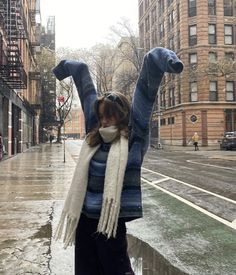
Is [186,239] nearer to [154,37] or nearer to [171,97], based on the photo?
[171,97]

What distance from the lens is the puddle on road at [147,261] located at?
4.58 metres

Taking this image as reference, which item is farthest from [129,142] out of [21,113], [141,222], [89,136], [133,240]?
[21,113]

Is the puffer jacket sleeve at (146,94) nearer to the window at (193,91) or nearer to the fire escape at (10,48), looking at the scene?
the fire escape at (10,48)

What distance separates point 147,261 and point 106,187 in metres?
2.51

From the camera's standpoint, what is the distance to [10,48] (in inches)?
986

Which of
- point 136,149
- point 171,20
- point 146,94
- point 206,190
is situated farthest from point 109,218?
point 171,20

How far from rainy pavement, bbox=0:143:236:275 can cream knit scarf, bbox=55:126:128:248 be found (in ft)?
6.29

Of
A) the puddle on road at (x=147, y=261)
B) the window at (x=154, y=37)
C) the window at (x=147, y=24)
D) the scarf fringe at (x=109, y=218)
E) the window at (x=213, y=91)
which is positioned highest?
the window at (x=147, y=24)

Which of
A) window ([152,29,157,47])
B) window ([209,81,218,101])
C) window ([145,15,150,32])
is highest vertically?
window ([145,15,150,32])

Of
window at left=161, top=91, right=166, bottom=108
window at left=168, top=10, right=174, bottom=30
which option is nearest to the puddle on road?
window at left=168, top=10, right=174, bottom=30

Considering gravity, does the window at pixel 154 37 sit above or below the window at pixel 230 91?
above

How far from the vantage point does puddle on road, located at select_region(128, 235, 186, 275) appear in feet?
15.0

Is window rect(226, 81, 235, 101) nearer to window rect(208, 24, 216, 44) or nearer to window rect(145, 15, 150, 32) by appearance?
window rect(208, 24, 216, 44)

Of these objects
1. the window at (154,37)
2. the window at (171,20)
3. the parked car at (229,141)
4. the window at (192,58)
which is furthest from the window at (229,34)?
the parked car at (229,141)
